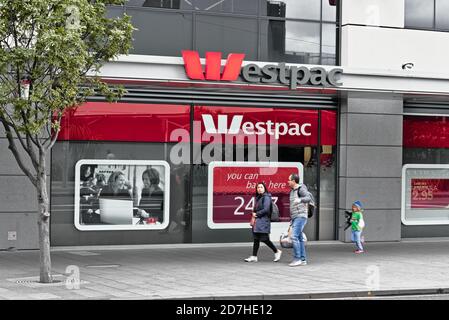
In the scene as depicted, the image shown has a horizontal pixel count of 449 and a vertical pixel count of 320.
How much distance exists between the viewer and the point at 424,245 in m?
20.9

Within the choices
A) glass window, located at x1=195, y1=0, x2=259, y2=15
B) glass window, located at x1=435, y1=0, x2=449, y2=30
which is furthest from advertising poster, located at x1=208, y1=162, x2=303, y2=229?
glass window, located at x1=435, y1=0, x2=449, y2=30

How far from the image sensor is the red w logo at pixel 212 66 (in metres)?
17.5

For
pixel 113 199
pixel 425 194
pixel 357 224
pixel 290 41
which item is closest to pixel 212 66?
pixel 290 41

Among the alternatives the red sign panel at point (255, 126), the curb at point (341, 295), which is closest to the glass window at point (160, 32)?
the red sign panel at point (255, 126)

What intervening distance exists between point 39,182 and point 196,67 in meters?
5.12

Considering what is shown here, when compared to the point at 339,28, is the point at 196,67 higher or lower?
lower

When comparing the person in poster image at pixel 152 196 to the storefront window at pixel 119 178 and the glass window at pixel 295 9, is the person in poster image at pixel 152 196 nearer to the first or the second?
the storefront window at pixel 119 178

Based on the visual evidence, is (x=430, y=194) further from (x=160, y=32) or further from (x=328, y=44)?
(x=160, y=32)

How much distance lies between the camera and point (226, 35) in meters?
19.7

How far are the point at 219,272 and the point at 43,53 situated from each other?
5148 mm

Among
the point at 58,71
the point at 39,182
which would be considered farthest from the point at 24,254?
the point at 58,71

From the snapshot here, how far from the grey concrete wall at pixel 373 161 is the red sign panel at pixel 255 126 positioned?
658 millimetres
